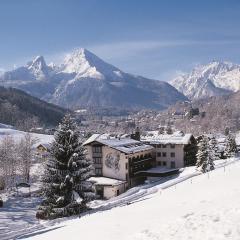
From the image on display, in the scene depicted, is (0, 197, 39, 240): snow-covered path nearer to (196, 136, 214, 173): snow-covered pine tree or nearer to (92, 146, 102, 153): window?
(92, 146, 102, 153): window

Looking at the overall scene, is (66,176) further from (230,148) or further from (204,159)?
(230,148)

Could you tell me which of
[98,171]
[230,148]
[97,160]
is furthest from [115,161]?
[230,148]

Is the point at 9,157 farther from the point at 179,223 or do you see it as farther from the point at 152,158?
the point at 179,223

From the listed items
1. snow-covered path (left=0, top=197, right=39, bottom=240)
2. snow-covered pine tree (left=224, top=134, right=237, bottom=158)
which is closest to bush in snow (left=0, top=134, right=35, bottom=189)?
snow-covered path (left=0, top=197, right=39, bottom=240)

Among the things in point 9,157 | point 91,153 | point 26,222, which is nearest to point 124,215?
point 26,222

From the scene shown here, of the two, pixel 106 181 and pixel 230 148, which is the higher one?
pixel 230 148

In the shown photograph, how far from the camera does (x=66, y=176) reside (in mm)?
45844

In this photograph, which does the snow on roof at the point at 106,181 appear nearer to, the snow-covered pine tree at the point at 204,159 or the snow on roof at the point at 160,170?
the snow on roof at the point at 160,170

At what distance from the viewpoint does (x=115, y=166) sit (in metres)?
82.5

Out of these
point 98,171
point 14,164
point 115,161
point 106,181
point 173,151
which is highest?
point 173,151

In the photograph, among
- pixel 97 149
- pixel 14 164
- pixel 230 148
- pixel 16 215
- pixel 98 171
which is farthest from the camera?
pixel 230 148

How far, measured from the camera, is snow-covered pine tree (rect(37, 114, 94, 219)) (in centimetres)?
4591

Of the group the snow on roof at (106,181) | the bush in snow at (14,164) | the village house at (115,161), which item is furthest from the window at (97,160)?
the bush in snow at (14,164)

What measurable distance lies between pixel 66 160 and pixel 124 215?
64.7ft
